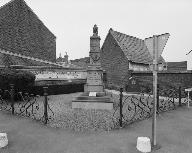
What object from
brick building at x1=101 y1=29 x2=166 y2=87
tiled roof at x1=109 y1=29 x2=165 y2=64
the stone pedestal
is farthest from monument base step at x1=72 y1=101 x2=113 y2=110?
tiled roof at x1=109 y1=29 x2=165 y2=64

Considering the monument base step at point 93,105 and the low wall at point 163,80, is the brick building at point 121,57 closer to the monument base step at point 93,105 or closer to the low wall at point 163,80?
the low wall at point 163,80

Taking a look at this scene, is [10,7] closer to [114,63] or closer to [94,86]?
[114,63]

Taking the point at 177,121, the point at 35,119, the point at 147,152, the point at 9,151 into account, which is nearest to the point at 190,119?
the point at 177,121

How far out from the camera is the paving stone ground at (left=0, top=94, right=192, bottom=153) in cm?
523

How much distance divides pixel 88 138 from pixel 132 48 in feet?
72.9

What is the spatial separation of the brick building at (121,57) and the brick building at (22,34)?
815 cm

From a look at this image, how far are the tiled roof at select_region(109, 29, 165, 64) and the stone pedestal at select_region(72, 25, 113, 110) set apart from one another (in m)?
11.8

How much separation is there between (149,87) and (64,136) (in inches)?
591

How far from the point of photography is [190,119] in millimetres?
8742

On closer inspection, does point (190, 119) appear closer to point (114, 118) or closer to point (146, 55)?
point (114, 118)

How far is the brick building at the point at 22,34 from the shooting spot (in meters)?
18.5

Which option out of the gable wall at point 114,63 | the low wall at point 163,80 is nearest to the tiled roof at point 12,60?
the gable wall at point 114,63

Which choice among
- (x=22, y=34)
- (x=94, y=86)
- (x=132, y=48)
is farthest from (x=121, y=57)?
(x=94, y=86)

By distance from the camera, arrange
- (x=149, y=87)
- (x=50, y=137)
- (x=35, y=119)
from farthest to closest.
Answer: (x=149, y=87), (x=35, y=119), (x=50, y=137)
